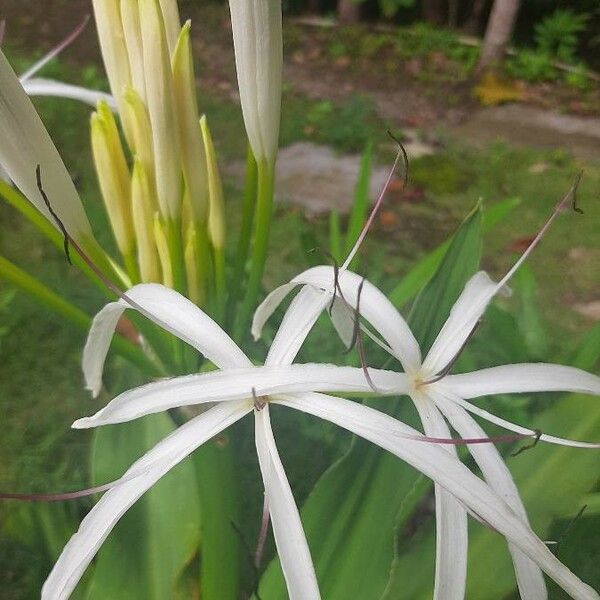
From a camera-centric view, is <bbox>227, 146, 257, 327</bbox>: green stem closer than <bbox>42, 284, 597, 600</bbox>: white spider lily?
No

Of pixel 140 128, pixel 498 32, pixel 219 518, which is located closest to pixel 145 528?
pixel 219 518

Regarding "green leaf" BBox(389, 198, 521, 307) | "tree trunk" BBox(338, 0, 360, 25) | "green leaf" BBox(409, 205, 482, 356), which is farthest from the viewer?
"tree trunk" BBox(338, 0, 360, 25)

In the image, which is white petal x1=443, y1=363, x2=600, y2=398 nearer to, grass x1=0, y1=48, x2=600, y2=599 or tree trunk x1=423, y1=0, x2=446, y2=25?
grass x1=0, y1=48, x2=600, y2=599

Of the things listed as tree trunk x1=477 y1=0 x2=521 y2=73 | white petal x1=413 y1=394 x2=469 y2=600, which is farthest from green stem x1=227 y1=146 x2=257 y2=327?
tree trunk x1=477 y1=0 x2=521 y2=73

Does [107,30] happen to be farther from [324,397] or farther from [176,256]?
[324,397]

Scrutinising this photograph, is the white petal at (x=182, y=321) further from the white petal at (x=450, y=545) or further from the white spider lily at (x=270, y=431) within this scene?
the white petal at (x=450, y=545)

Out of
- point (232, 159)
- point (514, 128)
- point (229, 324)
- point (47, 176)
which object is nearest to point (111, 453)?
point (229, 324)

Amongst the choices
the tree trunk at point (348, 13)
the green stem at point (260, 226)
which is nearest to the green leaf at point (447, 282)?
the green stem at point (260, 226)
